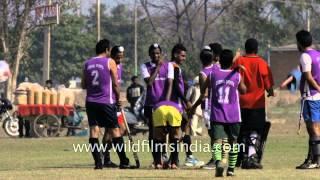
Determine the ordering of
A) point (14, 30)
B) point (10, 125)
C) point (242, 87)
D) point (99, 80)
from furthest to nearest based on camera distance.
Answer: point (14, 30) < point (10, 125) < point (99, 80) < point (242, 87)

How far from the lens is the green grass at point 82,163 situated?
14.0 metres

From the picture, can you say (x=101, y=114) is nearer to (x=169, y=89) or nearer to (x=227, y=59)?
(x=169, y=89)

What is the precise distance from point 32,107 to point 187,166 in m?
14.1

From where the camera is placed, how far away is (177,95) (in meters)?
16.0

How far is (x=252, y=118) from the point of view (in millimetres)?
15664

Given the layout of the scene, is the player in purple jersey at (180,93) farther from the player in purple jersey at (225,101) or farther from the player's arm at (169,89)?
the player in purple jersey at (225,101)

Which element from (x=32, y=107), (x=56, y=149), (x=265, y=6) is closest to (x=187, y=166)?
(x=56, y=149)

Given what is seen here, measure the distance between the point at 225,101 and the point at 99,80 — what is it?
240cm

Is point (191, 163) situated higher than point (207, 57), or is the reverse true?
point (207, 57)

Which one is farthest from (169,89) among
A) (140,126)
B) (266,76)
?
(140,126)

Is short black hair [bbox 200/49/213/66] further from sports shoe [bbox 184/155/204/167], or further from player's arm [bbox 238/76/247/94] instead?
sports shoe [bbox 184/155/204/167]

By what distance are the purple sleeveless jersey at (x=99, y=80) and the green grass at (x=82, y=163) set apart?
1.18 metres

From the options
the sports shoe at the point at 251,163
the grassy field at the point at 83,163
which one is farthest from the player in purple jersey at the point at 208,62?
the grassy field at the point at 83,163

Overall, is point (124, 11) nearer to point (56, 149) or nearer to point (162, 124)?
point (56, 149)
